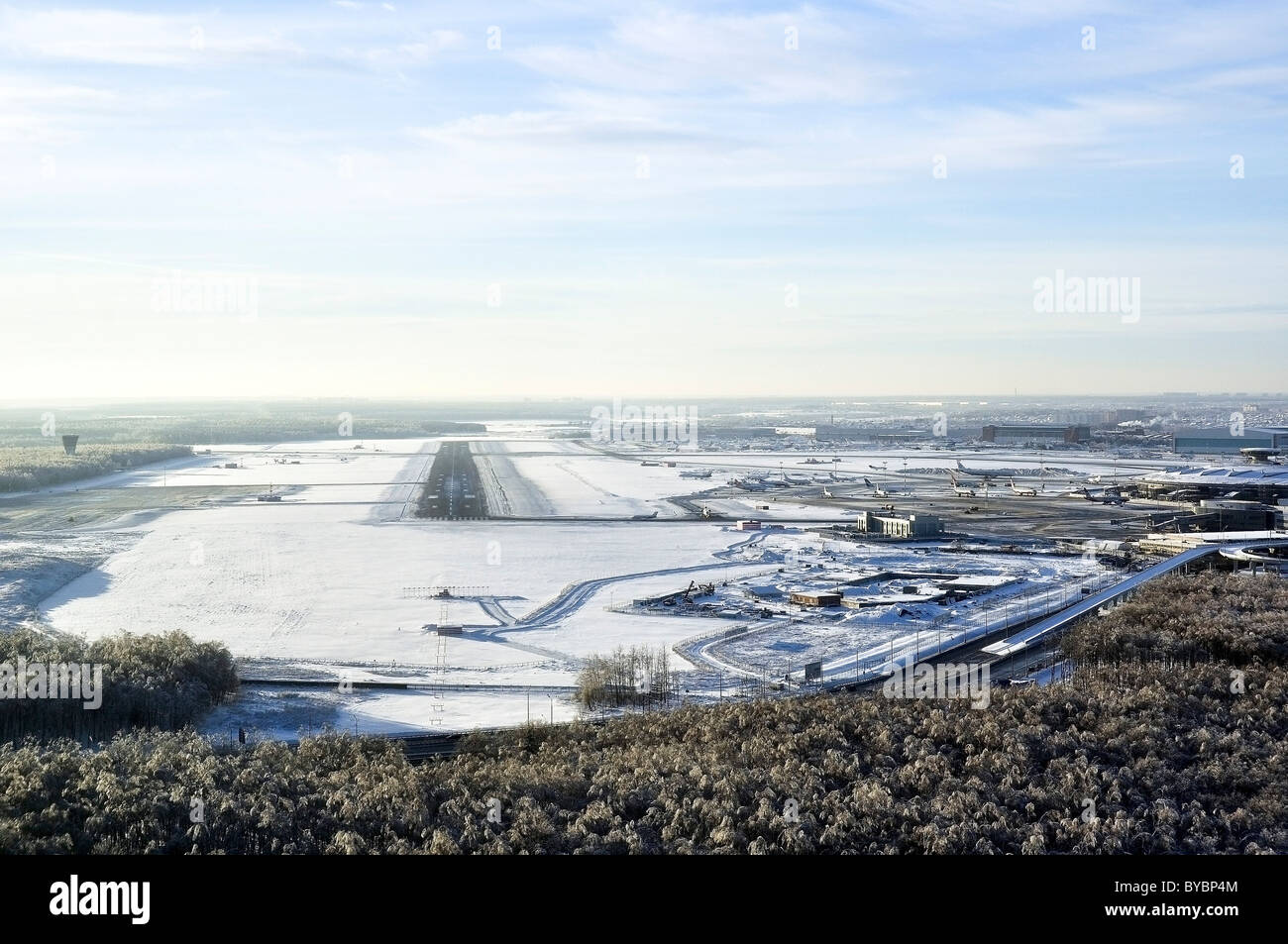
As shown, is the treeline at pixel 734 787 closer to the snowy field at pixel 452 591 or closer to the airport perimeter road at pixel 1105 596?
the snowy field at pixel 452 591

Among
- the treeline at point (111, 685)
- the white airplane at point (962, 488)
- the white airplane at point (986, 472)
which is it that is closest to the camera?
the treeline at point (111, 685)

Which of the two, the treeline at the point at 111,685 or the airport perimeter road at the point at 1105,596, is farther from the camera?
the airport perimeter road at the point at 1105,596

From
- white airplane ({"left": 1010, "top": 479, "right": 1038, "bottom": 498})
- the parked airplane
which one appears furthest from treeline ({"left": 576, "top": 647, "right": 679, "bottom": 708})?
white airplane ({"left": 1010, "top": 479, "right": 1038, "bottom": 498})

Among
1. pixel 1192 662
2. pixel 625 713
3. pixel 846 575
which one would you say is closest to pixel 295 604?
pixel 625 713

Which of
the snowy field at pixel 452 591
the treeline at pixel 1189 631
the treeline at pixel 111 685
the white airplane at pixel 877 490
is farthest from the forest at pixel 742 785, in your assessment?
the white airplane at pixel 877 490

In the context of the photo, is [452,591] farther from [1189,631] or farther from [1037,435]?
[1037,435]
